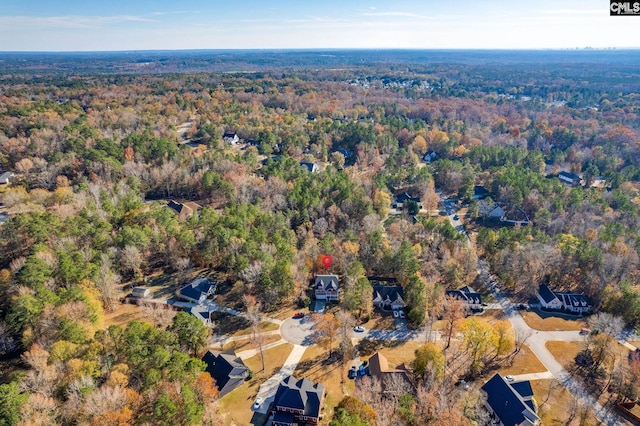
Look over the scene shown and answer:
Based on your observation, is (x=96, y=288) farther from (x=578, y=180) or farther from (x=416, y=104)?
(x=416, y=104)

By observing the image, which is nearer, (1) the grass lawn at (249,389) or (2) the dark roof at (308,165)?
(1) the grass lawn at (249,389)

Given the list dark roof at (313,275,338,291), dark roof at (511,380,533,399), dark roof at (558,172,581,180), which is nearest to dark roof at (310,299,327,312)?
dark roof at (313,275,338,291)

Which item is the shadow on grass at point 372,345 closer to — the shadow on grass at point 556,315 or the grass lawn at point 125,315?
the shadow on grass at point 556,315

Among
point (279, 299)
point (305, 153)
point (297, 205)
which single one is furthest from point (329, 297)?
point (305, 153)

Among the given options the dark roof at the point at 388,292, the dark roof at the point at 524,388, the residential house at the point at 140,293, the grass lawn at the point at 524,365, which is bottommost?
the grass lawn at the point at 524,365

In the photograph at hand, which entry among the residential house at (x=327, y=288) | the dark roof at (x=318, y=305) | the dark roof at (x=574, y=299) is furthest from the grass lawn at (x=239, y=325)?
the dark roof at (x=574, y=299)

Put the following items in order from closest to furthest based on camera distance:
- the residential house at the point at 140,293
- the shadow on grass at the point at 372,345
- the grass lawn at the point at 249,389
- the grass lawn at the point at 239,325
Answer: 1. the grass lawn at the point at 249,389
2. the shadow on grass at the point at 372,345
3. the grass lawn at the point at 239,325
4. the residential house at the point at 140,293

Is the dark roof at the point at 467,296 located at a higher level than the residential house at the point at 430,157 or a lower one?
lower
